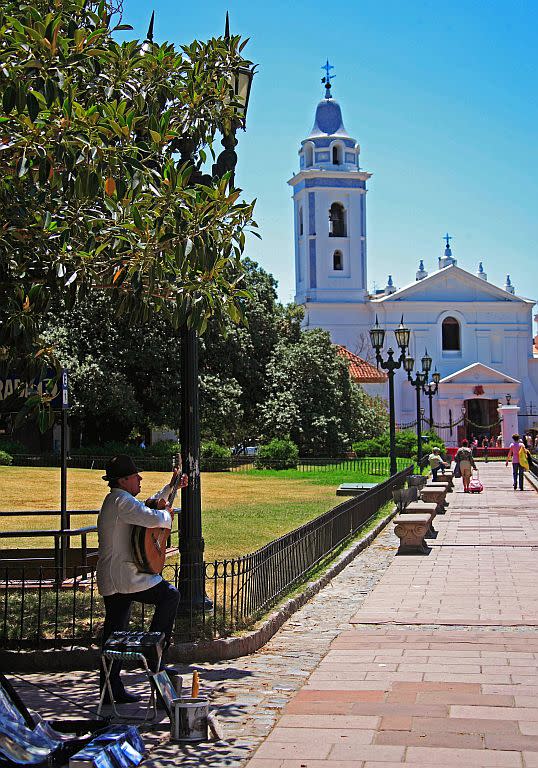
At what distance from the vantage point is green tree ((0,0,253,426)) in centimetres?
676

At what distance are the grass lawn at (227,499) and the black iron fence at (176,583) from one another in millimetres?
2023

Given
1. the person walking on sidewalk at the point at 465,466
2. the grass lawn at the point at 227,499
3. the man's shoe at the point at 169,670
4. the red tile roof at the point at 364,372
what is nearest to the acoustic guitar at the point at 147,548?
the man's shoe at the point at 169,670

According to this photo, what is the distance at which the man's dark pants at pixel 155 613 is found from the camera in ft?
22.0

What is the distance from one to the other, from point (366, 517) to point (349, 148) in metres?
52.7

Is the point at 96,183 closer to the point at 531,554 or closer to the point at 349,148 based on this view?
the point at 531,554

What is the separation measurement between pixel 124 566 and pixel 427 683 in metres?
2.26

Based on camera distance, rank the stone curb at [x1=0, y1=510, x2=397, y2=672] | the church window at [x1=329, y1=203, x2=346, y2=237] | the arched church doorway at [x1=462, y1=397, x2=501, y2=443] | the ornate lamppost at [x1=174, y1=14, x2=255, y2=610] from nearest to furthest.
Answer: the stone curb at [x1=0, y1=510, x2=397, y2=672], the ornate lamppost at [x1=174, y1=14, x2=255, y2=610], the arched church doorway at [x1=462, y1=397, x2=501, y2=443], the church window at [x1=329, y1=203, x2=346, y2=237]

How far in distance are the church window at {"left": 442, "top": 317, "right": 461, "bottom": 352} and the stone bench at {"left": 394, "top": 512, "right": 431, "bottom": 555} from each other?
5752 centimetres

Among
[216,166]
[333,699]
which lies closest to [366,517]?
[216,166]

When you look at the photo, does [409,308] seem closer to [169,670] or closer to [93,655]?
[93,655]

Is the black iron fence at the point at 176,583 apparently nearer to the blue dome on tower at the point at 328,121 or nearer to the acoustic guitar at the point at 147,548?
the acoustic guitar at the point at 147,548

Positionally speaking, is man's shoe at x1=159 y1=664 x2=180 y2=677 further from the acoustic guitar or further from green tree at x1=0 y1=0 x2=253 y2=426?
green tree at x1=0 y1=0 x2=253 y2=426

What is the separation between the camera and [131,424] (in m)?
39.2

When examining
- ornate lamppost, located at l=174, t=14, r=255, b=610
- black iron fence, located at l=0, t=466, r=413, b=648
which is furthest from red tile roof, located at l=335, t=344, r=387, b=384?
ornate lamppost, located at l=174, t=14, r=255, b=610
